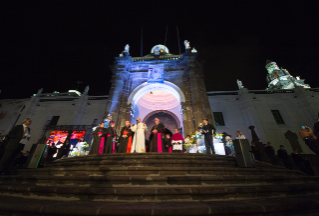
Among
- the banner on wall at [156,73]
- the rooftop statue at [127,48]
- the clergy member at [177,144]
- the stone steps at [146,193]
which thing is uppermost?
the rooftop statue at [127,48]

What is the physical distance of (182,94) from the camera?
44.8ft

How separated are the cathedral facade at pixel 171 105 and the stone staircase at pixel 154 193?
7.65 metres

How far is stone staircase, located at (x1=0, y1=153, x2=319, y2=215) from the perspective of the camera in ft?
7.38

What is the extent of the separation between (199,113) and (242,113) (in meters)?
9.23

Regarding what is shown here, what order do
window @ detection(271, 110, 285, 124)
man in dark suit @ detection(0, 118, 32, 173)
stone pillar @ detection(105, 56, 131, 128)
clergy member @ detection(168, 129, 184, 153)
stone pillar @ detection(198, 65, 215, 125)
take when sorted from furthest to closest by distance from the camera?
window @ detection(271, 110, 285, 124) < stone pillar @ detection(105, 56, 131, 128) < stone pillar @ detection(198, 65, 215, 125) < clergy member @ detection(168, 129, 184, 153) < man in dark suit @ detection(0, 118, 32, 173)

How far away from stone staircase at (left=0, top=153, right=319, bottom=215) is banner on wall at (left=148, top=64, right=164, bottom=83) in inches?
410

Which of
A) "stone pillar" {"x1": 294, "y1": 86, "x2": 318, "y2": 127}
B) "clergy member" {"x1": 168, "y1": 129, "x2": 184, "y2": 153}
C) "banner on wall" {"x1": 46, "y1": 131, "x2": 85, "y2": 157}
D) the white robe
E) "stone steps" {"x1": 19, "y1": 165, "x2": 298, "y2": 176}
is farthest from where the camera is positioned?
"banner on wall" {"x1": 46, "y1": 131, "x2": 85, "y2": 157}

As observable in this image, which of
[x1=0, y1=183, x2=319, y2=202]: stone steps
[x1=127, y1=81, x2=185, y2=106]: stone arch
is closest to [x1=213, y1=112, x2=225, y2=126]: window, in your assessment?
[x1=127, y1=81, x2=185, y2=106]: stone arch

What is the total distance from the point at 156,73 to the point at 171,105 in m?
5.47

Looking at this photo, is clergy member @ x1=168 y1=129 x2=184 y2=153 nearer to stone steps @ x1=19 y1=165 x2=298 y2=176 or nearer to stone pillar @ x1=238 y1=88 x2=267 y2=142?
stone steps @ x1=19 y1=165 x2=298 y2=176

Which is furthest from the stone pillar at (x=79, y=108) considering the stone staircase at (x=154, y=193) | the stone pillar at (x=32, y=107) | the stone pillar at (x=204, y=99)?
the stone pillar at (x=204, y=99)

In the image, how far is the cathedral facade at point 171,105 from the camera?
13.3 meters

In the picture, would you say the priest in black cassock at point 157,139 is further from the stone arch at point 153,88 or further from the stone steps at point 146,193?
the stone arch at point 153,88

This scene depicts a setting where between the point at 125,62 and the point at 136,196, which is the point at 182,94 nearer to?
the point at 125,62
